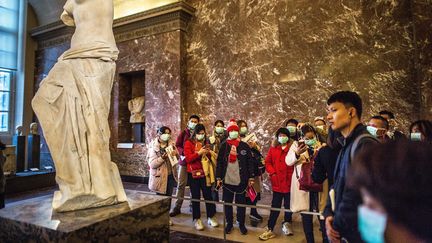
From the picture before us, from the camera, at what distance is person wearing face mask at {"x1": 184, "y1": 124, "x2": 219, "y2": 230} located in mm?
4621

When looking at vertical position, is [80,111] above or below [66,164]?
above

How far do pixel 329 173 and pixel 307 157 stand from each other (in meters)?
0.95

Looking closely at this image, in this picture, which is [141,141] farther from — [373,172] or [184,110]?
[373,172]

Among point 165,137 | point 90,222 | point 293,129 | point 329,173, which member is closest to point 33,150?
point 165,137

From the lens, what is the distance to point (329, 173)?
2814mm

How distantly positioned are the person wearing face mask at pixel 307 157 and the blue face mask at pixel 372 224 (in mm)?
3057

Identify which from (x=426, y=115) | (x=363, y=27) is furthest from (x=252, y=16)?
(x=426, y=115)

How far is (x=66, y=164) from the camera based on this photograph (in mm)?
2746

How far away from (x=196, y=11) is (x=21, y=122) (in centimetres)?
803

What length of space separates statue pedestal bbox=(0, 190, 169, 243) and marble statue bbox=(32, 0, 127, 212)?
195 mm

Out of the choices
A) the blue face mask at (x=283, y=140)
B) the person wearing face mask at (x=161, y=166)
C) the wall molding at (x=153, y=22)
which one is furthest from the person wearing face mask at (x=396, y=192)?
the wall molding at (x=153, y=22)

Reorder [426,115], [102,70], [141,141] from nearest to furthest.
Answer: [102,70], [426,115], [141,141]

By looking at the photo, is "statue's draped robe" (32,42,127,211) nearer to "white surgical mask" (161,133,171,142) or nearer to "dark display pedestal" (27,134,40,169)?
"white surgical mask" (161,133,171,142)

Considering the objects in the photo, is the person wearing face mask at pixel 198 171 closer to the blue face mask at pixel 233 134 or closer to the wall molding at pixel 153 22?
the blue face mask at pixel 233 134
